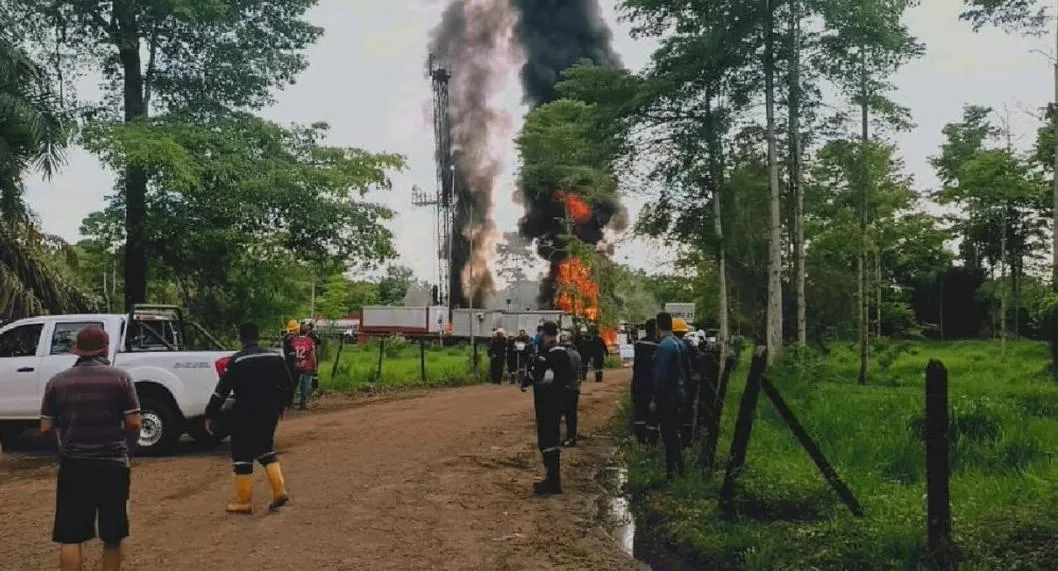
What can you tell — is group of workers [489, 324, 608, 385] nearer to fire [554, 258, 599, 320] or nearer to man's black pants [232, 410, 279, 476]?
fire [554, 258, 599, 320]

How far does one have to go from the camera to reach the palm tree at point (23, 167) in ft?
48.3

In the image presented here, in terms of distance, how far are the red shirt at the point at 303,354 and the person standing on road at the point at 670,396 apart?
975 cm

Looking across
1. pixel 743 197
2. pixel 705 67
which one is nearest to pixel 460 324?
pixel 743 197

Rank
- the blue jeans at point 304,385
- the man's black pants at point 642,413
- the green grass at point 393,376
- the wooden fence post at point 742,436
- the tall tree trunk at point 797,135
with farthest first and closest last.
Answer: the green grass at point 393,376, the tall tree trunk at point 797,135, the blue jeans at point 304,385, the man's black pants at point 642,413, the wooden fence post at point 742,436

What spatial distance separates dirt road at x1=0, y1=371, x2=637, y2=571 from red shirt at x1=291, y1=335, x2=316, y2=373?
10.0 ft

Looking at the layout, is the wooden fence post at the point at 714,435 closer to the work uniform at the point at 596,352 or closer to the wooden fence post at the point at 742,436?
the wooden fence post at the point at 742,436

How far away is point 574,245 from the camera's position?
3319cm

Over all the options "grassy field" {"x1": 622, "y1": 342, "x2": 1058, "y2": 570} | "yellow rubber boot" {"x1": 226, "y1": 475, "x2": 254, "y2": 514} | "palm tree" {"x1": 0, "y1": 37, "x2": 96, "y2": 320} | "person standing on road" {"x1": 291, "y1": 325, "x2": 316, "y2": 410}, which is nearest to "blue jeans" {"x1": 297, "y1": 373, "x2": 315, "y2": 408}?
"person standing on road" {"x1": 291, "y1": 325, "x2": 316, "y2": 410}

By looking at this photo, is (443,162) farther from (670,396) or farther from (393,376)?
(670,396)

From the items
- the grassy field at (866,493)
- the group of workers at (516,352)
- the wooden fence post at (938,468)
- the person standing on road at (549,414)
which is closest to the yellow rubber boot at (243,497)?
the person standing on road at (549,414)

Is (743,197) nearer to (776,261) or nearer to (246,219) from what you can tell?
(776,261)

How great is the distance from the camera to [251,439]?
8375 millimetres

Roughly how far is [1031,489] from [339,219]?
15.0 meters

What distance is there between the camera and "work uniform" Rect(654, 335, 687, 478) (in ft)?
31.1
